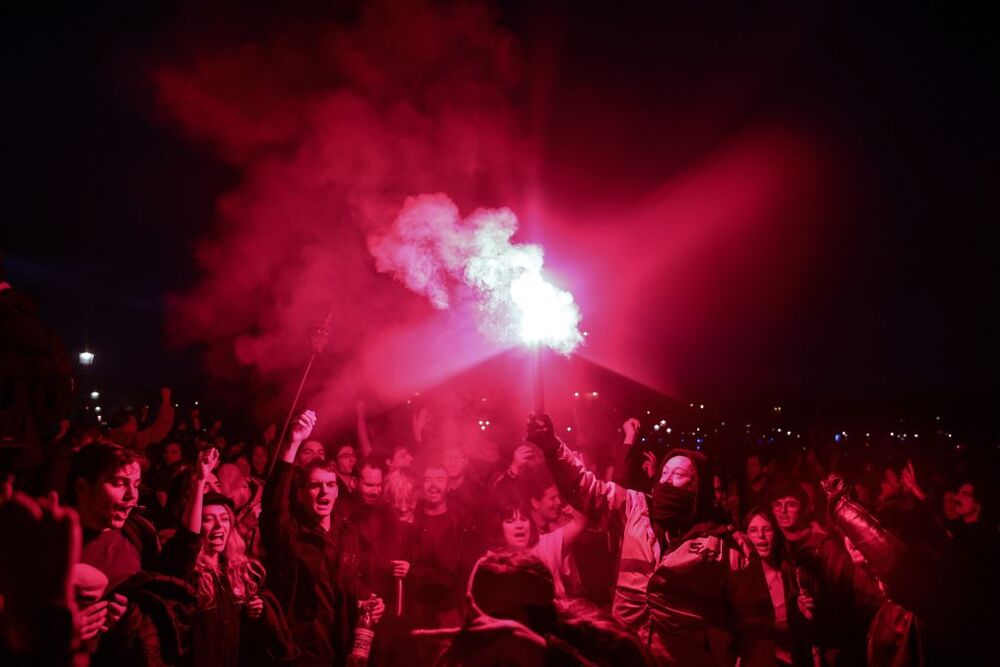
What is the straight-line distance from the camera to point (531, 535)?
5090 millimetres

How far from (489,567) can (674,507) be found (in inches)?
58.6

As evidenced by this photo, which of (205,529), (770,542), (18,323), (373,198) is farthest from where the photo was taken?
(373,198)

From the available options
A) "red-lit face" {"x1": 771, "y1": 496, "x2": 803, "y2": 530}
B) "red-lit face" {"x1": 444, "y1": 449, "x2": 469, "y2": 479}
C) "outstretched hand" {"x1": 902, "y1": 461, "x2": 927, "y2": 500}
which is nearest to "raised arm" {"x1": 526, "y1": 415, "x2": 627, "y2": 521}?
"red-lit face" {"x1": 771, "y1": 496, "x2": 803, "y2": 530}

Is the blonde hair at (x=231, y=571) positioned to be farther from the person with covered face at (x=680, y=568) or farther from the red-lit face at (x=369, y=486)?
the person with covered face at (x=680, y=568)

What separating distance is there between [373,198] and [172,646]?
5898mm

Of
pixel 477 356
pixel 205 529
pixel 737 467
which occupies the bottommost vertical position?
pixel 205 529

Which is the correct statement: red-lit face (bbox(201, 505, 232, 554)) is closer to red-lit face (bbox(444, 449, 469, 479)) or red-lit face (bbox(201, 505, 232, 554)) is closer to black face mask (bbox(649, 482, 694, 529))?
red-lit face (bbox(444, 449, 469, 479))

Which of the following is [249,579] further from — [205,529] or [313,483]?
[313,483]

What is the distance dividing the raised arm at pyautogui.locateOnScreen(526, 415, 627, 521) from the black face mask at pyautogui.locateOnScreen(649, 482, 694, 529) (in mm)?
285

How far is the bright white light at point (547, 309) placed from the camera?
522 centimetres

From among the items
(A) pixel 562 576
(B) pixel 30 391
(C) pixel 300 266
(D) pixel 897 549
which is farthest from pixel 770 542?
(C) pixel 300 266

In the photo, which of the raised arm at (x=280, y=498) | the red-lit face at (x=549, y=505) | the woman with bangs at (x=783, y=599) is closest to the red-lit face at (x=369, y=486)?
the raised arm at (x=280, y=498)

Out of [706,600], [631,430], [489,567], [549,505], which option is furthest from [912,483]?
[489,567]

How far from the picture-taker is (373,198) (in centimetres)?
855
